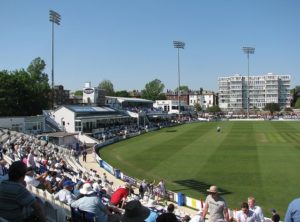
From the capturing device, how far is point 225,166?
29500mm

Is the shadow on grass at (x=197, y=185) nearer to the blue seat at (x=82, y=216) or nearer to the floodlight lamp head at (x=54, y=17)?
the blue seat at (x=82, y=216)

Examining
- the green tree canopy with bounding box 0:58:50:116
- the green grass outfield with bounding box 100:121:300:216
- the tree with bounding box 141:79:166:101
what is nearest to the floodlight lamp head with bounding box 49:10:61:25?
the green tree canopy with bounding box 0:58:50:116

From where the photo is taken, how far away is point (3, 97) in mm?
56375

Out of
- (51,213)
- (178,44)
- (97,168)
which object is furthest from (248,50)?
(51,213)

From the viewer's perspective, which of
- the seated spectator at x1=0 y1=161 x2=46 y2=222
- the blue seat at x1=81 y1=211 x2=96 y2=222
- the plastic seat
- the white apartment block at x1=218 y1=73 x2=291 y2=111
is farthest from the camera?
the white apartment block at x1=218 y1=73 x2=291 y2=111

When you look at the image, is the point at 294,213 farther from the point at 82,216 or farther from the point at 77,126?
the point at 77,126

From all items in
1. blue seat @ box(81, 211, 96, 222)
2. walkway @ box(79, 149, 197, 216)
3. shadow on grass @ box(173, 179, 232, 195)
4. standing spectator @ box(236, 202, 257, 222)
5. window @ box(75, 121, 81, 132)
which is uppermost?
blue seat @ box(81, 211, 96, 222)

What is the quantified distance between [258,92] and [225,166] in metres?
175

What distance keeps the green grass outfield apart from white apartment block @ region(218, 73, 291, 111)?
152m

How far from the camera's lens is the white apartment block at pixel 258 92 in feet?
628

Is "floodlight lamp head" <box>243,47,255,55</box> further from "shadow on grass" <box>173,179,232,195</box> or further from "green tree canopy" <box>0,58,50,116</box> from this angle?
"shadow on grass" <box>173,179,232,195</box>

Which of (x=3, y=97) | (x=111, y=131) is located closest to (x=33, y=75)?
(x=3, y=97)

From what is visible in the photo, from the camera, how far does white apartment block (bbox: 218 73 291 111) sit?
7534 inches

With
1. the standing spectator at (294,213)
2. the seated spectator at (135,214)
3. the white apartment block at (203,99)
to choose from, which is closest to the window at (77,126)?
the seated spectator at (135,214)
